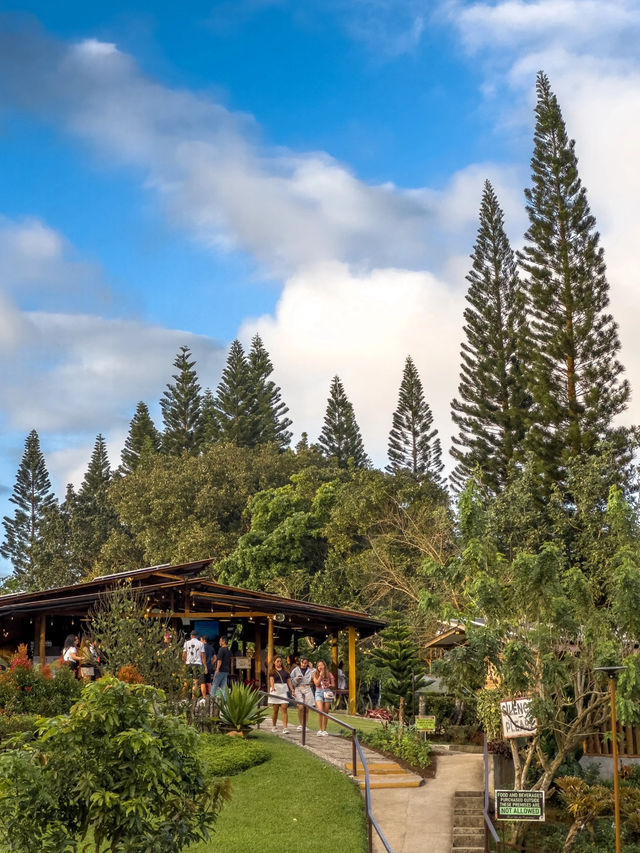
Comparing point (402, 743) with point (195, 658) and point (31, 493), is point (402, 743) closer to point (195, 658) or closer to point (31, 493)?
point (195, 658)

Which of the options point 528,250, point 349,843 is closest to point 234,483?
point 528,250

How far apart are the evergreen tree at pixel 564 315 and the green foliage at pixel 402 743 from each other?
1733cm

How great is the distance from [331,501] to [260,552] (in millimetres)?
3457

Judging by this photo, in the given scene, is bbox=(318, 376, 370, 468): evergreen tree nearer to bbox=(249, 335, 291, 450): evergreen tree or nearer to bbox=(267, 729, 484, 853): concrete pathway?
bbox=(249, 335, 291, 450): evergreen tree

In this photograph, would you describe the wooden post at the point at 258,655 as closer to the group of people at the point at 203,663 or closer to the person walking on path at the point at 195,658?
the group of people at the point at 203,663

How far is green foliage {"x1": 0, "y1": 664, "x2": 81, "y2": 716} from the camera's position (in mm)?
14586

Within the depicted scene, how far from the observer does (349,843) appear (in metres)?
11.5

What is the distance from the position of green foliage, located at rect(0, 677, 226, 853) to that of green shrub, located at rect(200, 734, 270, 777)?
20.9 ft

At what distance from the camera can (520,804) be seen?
11.6 m

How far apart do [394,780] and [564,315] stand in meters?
23.3

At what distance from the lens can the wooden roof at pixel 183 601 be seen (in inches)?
811

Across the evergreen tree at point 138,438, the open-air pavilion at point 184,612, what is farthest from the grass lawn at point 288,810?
the evergreen tree at point 138,438

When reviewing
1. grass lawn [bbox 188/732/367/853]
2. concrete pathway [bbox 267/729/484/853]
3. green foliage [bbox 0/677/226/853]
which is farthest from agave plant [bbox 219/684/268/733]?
green foliage [bbox 0/677/226/853]

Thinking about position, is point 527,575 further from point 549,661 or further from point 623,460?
point 623,460
